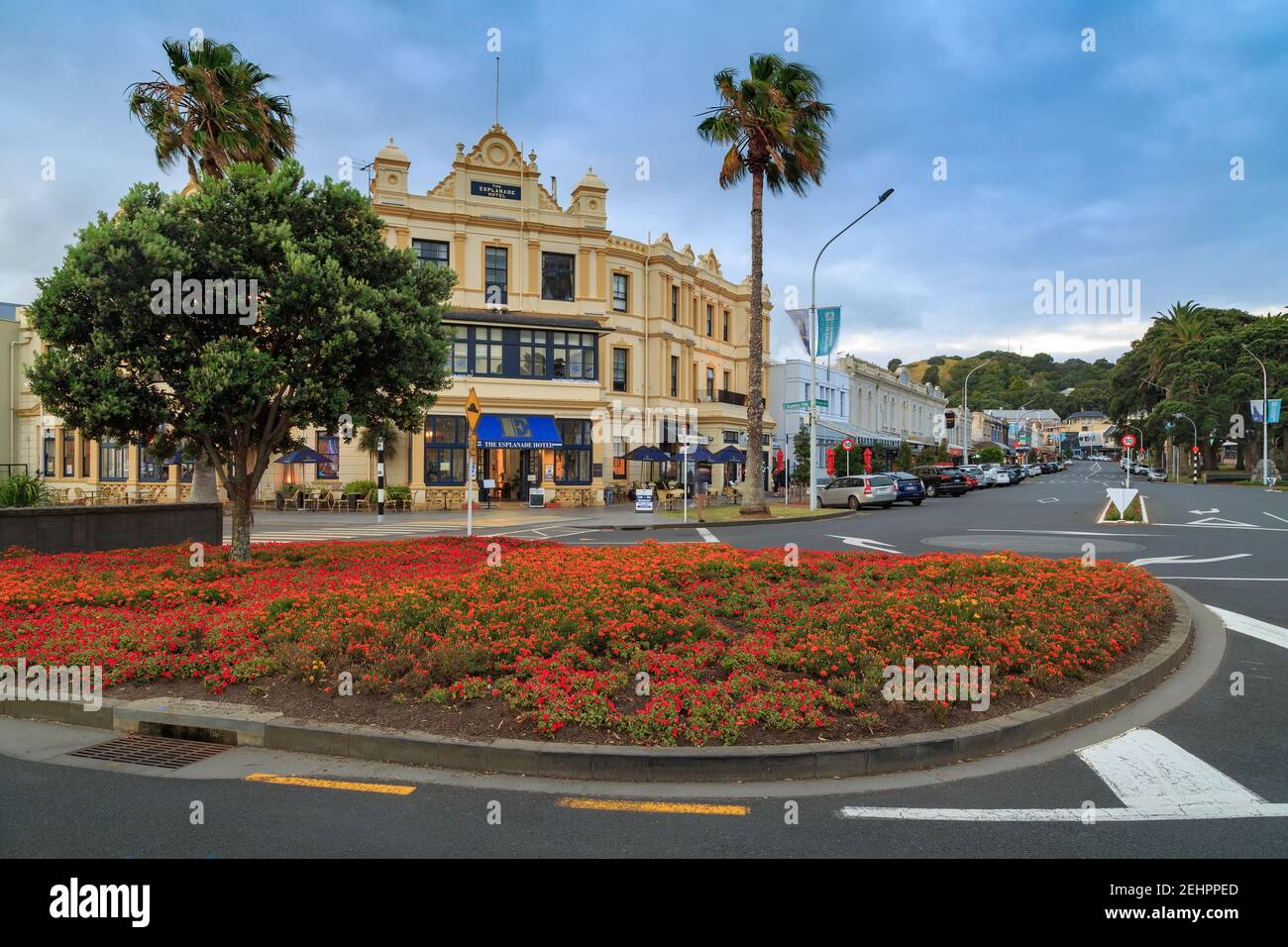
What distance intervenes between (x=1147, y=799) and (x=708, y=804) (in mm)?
2637

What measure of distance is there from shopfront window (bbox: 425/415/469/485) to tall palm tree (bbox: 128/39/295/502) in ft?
41.3

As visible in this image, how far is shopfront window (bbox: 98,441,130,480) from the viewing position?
39062 mm

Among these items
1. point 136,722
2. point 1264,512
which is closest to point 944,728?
point 136,722

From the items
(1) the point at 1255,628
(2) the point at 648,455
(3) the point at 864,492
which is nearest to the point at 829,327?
(3) the point at 864,492

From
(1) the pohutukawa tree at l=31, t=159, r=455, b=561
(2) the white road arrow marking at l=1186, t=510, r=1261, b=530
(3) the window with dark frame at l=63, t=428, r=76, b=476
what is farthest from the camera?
(3) the window with dark frame at l=63, t=428, r=76, b=476

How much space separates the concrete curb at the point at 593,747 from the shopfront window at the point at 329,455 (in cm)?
3046

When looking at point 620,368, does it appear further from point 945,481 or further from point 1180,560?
point 1180,560

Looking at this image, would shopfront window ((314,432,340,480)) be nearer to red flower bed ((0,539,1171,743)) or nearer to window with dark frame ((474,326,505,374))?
window with dark frame ((474,326,505,374))

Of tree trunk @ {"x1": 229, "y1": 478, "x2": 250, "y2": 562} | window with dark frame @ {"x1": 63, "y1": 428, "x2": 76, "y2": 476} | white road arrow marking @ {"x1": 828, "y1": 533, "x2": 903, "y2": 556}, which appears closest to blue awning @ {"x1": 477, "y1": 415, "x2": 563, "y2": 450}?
white road arrow marking @ {"x1": 828, "y1": 533, "x2": 903, "y2": 556}

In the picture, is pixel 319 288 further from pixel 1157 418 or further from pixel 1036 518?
pixel 1157 418

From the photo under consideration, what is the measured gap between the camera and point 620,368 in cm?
4041

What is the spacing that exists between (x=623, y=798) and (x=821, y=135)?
26753mm

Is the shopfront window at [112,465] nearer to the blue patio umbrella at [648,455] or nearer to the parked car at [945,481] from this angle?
the blue patio umbrella at [648,455]

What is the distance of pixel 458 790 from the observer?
184 inches
